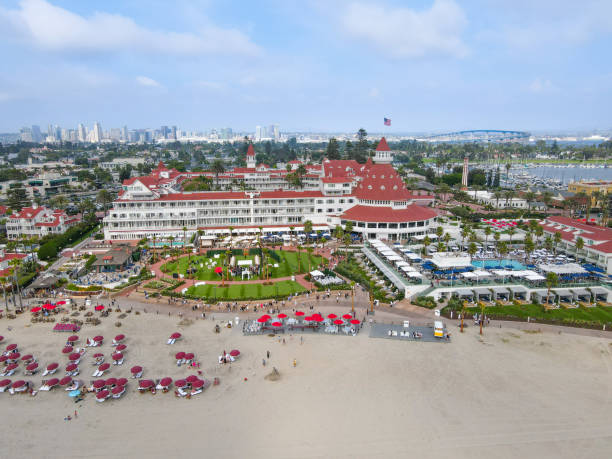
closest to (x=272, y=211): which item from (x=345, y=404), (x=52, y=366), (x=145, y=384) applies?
(x=52, y=366)

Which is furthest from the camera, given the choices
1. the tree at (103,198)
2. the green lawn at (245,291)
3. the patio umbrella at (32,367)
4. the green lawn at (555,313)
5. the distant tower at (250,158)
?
the distant tower at (250,158)

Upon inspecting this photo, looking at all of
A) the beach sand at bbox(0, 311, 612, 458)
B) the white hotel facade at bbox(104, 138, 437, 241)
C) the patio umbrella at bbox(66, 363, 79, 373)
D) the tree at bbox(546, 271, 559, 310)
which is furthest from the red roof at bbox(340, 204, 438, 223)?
the patio umbrella at bbox(66, 363, 79, 373)

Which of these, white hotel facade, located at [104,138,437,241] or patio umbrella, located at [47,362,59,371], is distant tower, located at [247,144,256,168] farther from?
patio umbrella, located at [47,362,59,371]

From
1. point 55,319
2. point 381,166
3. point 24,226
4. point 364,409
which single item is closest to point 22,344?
point 55,319

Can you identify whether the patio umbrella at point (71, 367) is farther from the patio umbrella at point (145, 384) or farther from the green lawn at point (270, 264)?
the green lawn at point (270, 264)

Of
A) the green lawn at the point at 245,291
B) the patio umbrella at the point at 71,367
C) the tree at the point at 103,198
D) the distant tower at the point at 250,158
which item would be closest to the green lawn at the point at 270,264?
the green lawn at the point at 245,291

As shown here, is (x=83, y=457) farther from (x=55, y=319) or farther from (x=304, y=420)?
(x=55, y=319)
